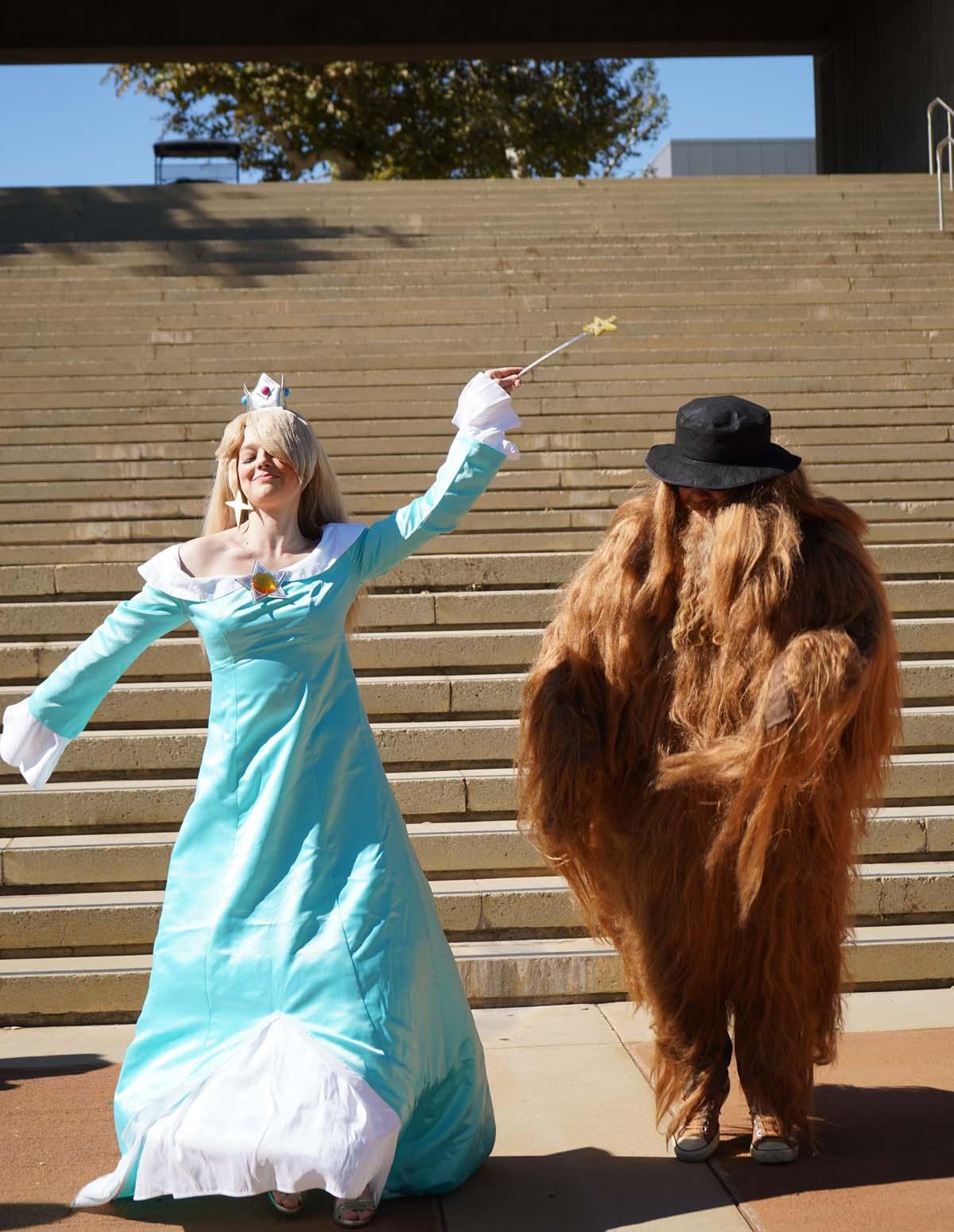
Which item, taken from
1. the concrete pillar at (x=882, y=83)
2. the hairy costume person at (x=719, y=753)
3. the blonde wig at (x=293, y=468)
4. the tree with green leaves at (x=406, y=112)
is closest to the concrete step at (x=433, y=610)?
the blonde wig at (x=293, y=468)

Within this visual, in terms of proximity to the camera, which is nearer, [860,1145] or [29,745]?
[29,745]

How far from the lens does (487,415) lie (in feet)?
10.8

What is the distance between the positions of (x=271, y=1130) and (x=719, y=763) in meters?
1.33

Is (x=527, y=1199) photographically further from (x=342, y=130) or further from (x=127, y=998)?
(x=342, y=130)

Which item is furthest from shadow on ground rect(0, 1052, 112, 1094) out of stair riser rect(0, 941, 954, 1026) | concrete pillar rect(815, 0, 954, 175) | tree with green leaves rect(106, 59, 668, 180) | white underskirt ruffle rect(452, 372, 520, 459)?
tree with green leaves rect(106, 59, 668, 180)

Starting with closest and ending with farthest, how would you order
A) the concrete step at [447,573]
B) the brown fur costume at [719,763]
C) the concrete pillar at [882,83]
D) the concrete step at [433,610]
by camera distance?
the brown fur costume at [719,763] < the concrete step at [433,610] < the concrete step at [447,573] < the concrete pillar at [882,83]

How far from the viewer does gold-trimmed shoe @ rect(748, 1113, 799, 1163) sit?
334 cm

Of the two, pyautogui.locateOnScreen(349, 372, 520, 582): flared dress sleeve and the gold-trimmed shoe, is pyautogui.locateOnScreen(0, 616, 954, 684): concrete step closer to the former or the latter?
pyautogui.locateOnScreen(349, 372, 520, 582): flared dress sleeve

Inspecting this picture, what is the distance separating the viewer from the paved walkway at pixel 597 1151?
10.3 feet

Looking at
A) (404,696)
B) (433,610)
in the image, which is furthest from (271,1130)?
(433,610)

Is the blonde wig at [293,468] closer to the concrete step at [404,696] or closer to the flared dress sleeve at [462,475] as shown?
the flared dress sleeve at [462,475]

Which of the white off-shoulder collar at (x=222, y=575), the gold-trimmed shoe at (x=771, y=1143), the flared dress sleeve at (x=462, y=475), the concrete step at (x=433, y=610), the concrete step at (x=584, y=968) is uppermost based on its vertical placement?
the flared dress sleeve at (x=462, y=475)

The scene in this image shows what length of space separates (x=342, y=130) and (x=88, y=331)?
20.9m

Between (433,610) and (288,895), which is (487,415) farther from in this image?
(433,610)
